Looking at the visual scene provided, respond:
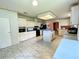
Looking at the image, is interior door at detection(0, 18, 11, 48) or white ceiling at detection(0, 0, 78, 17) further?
interior door at detection(0, 18, 11, 48)

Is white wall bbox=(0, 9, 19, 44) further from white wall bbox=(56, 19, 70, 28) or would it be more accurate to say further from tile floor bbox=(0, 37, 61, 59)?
white wall bbox=(56, 19, 70, 28)

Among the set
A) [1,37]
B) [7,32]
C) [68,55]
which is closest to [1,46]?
[1,37]

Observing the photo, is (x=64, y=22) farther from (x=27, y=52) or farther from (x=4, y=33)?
(x=27, y=52)

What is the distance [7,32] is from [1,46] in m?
1.01

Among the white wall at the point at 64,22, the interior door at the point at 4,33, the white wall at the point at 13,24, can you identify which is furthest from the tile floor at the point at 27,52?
the white wall at the point at 64,22

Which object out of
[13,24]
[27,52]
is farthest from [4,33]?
[27,52]

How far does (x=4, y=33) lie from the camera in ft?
18.0

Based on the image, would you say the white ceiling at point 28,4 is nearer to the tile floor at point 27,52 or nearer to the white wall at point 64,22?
the tile floor at point 27,52

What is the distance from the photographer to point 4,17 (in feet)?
18.1

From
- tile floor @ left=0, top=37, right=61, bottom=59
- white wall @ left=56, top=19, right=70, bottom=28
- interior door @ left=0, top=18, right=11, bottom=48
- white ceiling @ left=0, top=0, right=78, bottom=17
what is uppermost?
white ceiling @ left=0, top=0, right=78, bottom=17

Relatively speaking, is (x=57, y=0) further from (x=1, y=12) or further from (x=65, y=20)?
(x=65, y=20)

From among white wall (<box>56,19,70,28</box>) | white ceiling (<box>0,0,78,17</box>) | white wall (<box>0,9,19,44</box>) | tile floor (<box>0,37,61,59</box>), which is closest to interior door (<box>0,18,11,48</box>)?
white wall (<box>0,9,19,44</box>)

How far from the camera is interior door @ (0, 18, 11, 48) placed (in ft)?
17.3

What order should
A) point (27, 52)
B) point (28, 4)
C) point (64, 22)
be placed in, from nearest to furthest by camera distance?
point (27, 52) → point (28, 4) → point (64, 22)
